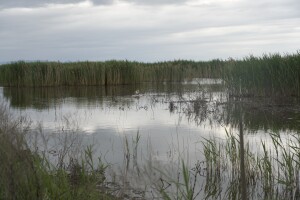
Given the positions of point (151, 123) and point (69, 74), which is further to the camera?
point (69, 74)

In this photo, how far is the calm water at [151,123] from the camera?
251 inches

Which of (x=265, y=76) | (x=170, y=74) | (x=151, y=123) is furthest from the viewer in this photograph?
(x=170, y=74)

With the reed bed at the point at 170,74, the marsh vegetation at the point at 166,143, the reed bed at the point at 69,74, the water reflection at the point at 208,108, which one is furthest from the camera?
the reed bed at the point at 69,74

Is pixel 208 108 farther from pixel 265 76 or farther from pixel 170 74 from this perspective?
pixel 170 74

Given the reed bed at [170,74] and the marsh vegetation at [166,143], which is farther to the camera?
the reed bed at [170,74]

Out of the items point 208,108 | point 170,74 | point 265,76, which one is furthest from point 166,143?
point 170,74

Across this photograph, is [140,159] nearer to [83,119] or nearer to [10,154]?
[10,154]

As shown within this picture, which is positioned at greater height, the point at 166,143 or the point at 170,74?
the point at 170,74

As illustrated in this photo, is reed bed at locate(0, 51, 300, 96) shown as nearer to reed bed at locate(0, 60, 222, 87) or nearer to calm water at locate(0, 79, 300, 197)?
reed bed at locate(0, 60, 222, 87)

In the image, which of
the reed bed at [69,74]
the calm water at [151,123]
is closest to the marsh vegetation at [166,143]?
the calm water at [151,123]

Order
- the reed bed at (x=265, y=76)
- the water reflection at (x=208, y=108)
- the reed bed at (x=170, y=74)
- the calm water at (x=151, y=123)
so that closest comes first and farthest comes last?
1. the calm water at (x=151, y=123)
2. the water reflection at (x=208, y=108)
3. the reed bed at (x=265, y=76)
4. the reed bed at (x=170, y=74)

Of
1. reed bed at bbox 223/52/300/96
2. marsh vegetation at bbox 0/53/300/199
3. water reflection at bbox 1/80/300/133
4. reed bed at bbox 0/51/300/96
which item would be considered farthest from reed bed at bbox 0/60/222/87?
reed bed at bbox 223/52/300/96

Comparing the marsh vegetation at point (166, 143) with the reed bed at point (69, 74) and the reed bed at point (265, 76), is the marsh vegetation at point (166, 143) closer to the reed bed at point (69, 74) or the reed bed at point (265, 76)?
the reed bed at point (265, 76)

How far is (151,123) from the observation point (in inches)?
379
